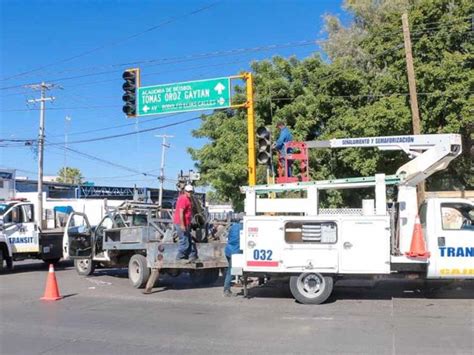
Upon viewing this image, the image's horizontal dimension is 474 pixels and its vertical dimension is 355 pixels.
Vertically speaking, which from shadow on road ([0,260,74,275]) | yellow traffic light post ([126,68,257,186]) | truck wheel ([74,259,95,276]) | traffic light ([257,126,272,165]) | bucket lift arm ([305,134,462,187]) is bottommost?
shadow on road ([0,260,74,275])

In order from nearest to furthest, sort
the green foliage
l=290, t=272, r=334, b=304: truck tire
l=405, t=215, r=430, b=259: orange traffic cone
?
l=405, t=215, r=430, b=259: orange traffic cone < l=290, t=272, r=334, b=304: truck tire < the green foliage

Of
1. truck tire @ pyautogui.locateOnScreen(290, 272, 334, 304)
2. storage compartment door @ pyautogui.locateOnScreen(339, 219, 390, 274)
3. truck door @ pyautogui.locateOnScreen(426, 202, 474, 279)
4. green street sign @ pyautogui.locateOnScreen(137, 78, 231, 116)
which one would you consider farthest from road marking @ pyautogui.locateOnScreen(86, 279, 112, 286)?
truck door @ pyautogui.locateOnScreen(426, 202, 474, 279)

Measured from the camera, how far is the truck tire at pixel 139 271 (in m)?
14.1

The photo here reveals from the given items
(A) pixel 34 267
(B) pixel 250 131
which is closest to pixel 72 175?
(A) pixel 34 267

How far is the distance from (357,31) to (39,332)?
2547 cm

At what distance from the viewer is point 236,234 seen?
41.1ft

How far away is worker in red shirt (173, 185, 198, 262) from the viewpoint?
519 inches

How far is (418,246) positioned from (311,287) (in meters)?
2.17

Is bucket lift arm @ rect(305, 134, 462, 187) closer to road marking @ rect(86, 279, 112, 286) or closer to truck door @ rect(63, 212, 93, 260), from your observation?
road marking @ rect(86, 279, 112, 286)

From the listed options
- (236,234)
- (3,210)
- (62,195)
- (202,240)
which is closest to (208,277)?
(202,240)

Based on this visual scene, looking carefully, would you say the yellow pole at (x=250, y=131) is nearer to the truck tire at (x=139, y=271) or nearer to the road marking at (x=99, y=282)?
the truck tire at (x=139, y=271)

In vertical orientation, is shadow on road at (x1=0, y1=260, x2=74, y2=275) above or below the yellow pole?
below

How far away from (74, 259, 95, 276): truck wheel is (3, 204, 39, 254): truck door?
105 inches

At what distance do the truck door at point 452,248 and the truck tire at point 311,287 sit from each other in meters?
1.93
